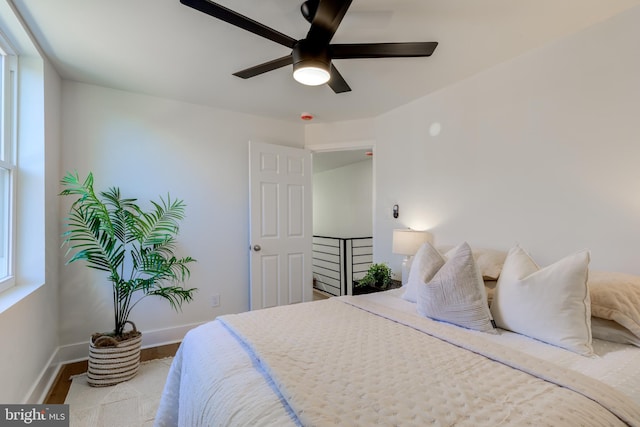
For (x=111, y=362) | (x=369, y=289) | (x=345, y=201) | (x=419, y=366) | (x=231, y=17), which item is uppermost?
(x=231, y=17)

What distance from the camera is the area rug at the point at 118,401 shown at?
1821 mm

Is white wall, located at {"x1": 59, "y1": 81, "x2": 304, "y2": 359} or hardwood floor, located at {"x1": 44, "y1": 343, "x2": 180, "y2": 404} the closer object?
hardwood floor, located at {"x1": 44, "y1": 343, "x2": 180, "y2": 404}

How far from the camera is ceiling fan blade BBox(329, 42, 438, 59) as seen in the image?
1.53 meters

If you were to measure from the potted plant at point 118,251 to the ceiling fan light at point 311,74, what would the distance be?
5.82ft

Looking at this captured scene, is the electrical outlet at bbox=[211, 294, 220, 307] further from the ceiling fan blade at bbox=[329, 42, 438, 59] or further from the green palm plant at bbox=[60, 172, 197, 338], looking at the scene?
the ceiling fan blade at bbox=[329, 42, 438, 59]

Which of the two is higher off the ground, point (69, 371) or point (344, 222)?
point (344, 222)

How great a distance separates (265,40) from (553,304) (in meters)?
2.14

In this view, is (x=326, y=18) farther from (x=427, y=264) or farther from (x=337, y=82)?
(x=427, y=264)

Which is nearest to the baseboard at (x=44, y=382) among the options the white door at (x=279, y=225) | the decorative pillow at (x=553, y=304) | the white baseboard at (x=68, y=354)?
the white baseboard at (x=68, y=354)

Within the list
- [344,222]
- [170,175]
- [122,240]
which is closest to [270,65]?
[170,175]

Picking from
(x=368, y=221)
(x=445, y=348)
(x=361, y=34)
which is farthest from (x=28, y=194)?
(x=368, y=221)

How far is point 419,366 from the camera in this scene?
41.6 inches

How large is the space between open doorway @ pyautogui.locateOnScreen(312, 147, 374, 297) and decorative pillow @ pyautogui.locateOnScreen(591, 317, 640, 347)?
11.6 feet

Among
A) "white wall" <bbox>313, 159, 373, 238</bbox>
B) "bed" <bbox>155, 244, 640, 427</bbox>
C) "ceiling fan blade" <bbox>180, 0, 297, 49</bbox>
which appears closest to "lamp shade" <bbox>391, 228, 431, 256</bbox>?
"bed" <bbox>155, 244, 640, 427</bbox>
